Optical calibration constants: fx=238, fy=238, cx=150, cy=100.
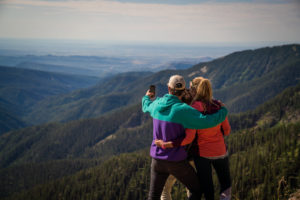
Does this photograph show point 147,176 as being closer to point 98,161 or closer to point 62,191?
point 62,191

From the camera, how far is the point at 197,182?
7.95 meters

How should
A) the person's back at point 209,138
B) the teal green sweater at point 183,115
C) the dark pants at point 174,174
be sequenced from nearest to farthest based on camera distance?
the teal green sweater at point 183,115, the dark pants at point 174,174, the person's back at point 209,138

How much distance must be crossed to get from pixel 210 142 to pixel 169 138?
5.09 ft

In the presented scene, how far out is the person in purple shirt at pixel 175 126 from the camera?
24.1 feet

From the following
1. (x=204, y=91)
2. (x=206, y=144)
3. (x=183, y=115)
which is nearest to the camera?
(x=183, y=115)

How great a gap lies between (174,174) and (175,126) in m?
1.57

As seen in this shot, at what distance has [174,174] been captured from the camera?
7.63 m

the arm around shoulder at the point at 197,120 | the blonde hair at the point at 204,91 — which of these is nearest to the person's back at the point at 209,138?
the blonde hair at the point at 204,91

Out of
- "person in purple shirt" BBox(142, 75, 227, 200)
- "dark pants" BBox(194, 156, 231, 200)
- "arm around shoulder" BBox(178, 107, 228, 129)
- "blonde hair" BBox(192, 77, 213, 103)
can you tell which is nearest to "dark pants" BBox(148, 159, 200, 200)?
"person in purple shirt" BBox(142, 75, 227, 200)

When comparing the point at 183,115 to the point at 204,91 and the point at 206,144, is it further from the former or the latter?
the point at 206,144

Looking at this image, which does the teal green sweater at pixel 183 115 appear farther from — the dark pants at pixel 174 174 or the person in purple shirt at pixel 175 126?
the dark pants at pixel 174 174

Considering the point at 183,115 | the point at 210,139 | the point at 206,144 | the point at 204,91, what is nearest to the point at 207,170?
the point at 206,144

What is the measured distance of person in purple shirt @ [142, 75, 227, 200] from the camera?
24.1 feet

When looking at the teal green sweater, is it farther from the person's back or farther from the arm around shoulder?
the person's back
